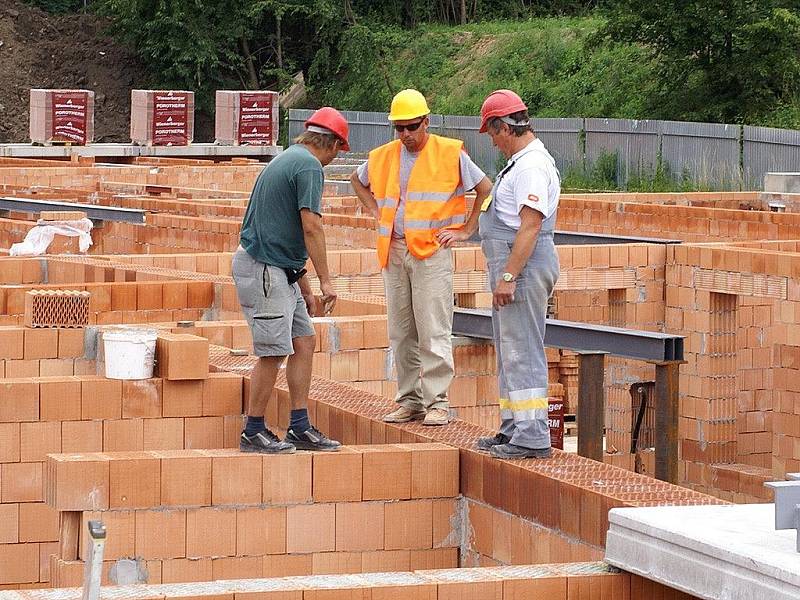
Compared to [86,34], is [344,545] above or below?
below

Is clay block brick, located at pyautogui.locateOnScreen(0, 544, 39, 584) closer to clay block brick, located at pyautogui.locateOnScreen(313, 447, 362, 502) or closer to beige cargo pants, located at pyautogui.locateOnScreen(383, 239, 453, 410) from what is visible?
clay block brick, located at pyautogui.locateOnScreen(313, 447, 362, 502)

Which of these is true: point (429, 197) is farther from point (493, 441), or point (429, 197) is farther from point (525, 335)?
point (493, 441)

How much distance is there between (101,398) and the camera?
26.4 ft

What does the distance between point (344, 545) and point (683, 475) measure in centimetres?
676

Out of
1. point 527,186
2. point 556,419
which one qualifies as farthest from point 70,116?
point 527,186

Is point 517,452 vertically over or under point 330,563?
over

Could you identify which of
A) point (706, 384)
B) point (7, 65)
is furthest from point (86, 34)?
point (706, 384)

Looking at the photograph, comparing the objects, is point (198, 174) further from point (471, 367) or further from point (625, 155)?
point (471, 367)

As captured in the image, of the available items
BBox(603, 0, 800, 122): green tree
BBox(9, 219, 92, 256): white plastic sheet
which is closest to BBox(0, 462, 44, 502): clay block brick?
BBox(9, 219, 92, 256): white plastic sheet

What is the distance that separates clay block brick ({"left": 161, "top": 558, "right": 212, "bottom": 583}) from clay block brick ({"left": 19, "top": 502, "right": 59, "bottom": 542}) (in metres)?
1.38

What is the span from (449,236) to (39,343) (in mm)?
3111

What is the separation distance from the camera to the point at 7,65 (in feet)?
174

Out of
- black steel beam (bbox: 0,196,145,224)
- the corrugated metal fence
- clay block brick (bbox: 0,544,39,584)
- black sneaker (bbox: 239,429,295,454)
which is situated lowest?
clay block brick (bbox: 0,544,39,584)

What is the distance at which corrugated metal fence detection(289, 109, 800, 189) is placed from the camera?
3091cm
